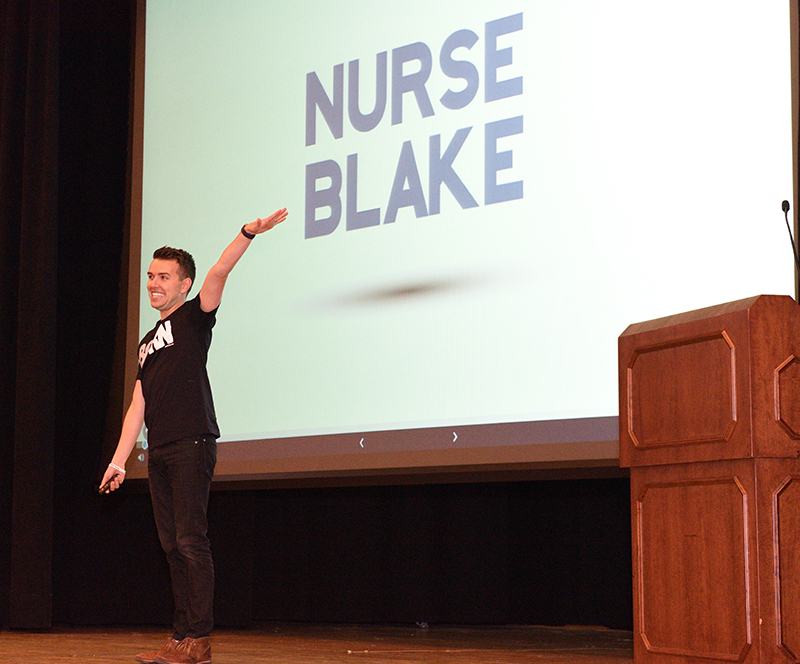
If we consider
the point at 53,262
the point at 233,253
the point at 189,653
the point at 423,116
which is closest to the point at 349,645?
the point at 189,653

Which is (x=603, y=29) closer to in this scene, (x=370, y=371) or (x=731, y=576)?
(x=370, y=371)

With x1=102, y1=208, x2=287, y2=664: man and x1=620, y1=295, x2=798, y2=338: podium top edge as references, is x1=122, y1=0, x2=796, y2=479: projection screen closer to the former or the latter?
x1=620, y1=295, x2=798, y2=338: podium top edge

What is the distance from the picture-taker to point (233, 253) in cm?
253

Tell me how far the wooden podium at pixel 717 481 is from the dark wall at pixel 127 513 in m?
2.38

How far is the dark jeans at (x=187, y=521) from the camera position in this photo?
102 inches

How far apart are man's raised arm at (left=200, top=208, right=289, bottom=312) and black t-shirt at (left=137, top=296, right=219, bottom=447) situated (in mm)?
109

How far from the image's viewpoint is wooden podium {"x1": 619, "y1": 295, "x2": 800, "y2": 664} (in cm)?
168

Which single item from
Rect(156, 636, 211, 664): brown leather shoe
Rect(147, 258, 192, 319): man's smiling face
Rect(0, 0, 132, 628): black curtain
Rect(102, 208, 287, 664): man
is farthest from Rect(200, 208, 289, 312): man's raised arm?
Rect(0, 0, 132, 628): black curtain

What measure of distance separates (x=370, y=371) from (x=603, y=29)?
124cm

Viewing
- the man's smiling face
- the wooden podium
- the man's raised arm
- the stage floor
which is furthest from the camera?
the stage floor

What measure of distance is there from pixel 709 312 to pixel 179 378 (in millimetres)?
1379

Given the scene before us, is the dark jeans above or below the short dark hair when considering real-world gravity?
below

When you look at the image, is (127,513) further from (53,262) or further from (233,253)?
(233,253)

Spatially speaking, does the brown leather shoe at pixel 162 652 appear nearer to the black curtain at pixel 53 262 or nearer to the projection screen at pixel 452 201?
the projection screen at pixel 452 201
